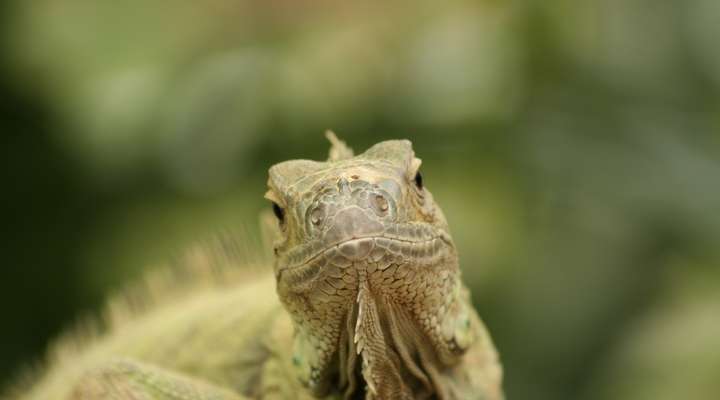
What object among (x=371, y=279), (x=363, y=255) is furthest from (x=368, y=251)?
(x=371, y=279)

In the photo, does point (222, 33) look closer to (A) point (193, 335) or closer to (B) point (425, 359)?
(A) point (193, 335)

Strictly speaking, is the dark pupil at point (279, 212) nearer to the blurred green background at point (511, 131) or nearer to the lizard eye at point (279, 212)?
the lizard eye at point (279, 212)

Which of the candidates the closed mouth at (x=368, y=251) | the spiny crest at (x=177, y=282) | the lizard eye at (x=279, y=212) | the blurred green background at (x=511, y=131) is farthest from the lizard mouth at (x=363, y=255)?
the blurred green background at (x=511, y=131)

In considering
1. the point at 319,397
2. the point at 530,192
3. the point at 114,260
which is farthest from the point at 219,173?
the point at 319,397

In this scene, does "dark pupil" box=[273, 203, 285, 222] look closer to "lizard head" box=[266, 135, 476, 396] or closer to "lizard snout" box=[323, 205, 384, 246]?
"lizard head" box=[266, 135, 476, 396]

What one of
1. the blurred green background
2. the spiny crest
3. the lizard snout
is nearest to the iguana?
the lizard snout

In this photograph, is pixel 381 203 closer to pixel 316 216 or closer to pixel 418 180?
pixel 316 216
